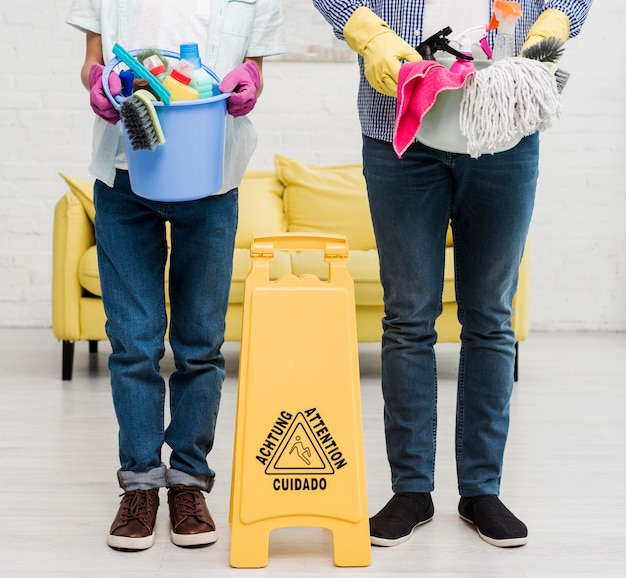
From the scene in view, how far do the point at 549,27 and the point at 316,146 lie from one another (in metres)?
2.88

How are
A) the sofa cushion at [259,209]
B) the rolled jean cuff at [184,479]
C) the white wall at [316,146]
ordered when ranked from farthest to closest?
the white wall at [316,146], the sofa cushion at [259,209], the rolled jean cuff at [184,479]

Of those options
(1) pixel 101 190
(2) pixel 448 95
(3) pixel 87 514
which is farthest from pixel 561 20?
(3) pixel 87 514

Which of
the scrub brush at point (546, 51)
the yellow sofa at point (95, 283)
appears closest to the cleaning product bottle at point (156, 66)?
the scrub brush at point (546, 51)

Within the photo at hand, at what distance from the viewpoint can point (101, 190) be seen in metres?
1.65

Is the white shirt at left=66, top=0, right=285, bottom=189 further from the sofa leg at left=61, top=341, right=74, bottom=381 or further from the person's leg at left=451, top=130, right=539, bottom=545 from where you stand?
the sofa leg at left=61, top=341, right=74, bottom=381

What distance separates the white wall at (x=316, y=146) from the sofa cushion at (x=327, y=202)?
Result: 0.68 meters

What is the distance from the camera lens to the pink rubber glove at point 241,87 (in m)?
1.49

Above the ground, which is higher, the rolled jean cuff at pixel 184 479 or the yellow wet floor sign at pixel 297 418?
the yellow wet floor sign at pixel 297 418

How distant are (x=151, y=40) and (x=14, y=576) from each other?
0.95m

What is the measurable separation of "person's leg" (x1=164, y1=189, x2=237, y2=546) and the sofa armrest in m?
1.56

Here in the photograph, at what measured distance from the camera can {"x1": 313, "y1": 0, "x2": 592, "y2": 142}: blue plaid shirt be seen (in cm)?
157

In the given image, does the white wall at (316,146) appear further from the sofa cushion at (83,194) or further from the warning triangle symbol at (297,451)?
the warning triangle symbol at (297,451)

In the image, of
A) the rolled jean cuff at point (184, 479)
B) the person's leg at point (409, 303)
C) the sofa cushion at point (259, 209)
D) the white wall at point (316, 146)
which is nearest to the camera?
the person's leg at point (409, 303)

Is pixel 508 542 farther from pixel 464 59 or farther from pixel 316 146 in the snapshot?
pixel 316 146
